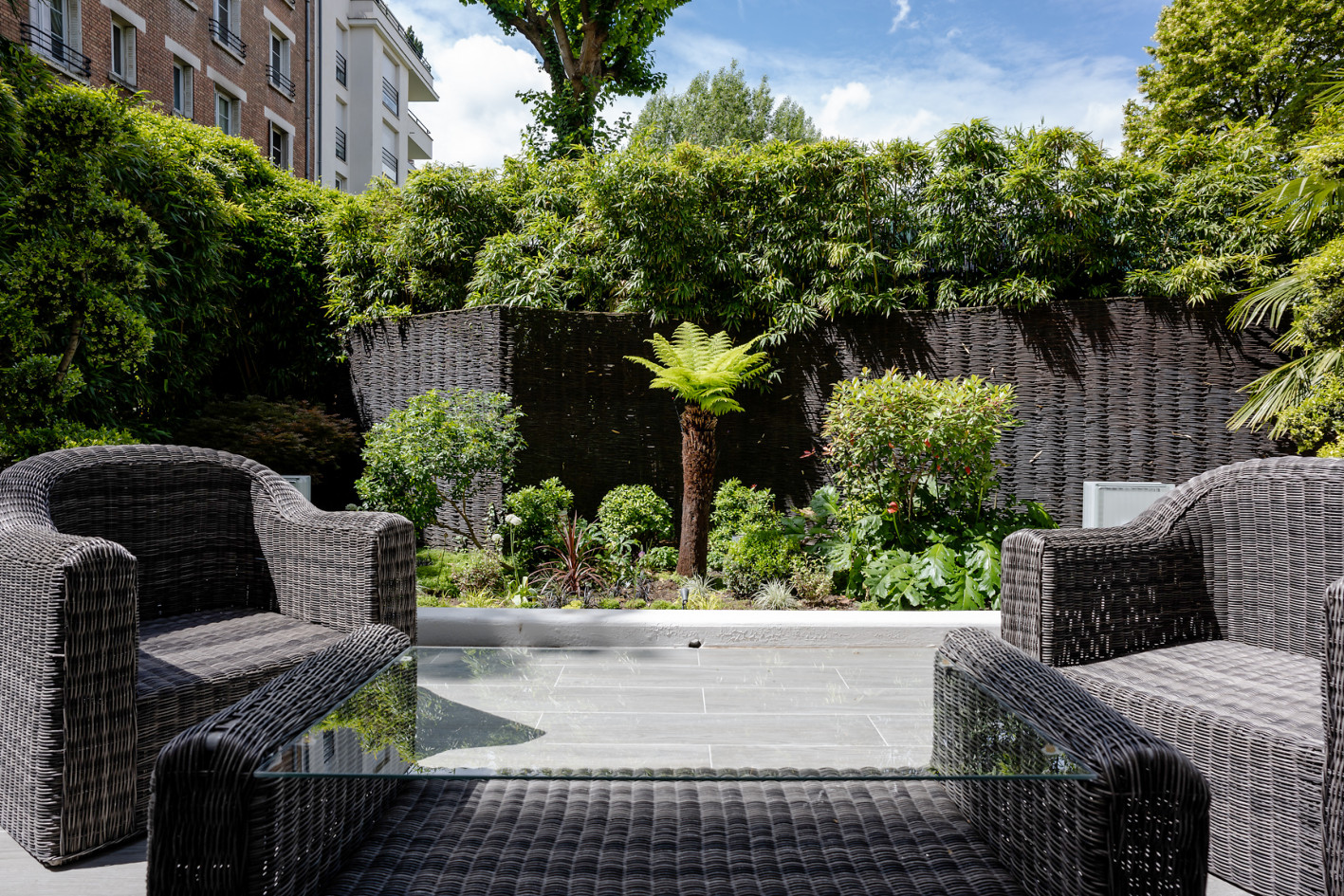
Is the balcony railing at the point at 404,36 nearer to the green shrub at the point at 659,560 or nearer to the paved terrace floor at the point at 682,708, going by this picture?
the green shrub at the point at 659,560

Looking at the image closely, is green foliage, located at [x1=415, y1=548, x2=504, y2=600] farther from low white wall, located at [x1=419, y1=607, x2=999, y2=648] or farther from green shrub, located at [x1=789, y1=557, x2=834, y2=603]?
green shrub, located at [x1=789, y1=557, x2=834, y2=603]

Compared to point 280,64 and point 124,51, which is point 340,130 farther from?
point 124,51

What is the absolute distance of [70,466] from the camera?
2.13 meters

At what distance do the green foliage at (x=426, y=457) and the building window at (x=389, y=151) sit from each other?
16.5 meters

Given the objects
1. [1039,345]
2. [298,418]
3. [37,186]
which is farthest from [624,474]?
[37,186]

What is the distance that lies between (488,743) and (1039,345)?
4823 mm

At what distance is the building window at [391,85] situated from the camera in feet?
59.2

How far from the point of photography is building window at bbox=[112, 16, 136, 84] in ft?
32.2

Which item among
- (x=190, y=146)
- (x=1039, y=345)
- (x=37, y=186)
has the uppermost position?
(x=190, y=146)

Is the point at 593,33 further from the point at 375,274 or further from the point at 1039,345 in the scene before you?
the point at 1039,345

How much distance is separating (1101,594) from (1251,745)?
54 centimetres

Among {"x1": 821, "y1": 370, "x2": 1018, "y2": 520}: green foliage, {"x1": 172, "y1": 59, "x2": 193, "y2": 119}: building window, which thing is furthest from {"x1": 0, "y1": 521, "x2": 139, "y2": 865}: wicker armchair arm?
{"x1": 172, "y1": 59, "x2": 193, "y2": 119}: building window

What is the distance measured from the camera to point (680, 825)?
1.21 m

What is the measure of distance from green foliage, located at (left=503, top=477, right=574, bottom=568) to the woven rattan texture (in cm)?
299
